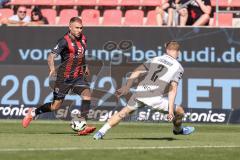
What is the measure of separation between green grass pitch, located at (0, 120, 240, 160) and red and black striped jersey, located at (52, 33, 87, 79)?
47.7 inches

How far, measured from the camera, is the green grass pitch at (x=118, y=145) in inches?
441

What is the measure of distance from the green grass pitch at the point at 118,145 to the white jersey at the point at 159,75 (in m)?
0.85

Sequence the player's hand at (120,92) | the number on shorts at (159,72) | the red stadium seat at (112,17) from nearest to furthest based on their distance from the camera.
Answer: the number on shorts at (159,72) < the player's hand at (120,92) < the red stadium seat at (112,17)

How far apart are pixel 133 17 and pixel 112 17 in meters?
0.61

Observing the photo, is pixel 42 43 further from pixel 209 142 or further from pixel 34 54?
pixel 209 142

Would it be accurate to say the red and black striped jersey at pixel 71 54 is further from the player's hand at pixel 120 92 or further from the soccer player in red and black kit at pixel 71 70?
the player's hand at pixel 120 92

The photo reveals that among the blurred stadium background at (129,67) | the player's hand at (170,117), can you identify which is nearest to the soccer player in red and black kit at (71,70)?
the player's hand at (170,117)

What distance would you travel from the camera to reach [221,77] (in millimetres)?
20578

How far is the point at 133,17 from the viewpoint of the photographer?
23438 millimetres

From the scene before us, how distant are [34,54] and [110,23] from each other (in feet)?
9.54

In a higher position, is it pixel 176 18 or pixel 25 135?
pixel 176 18

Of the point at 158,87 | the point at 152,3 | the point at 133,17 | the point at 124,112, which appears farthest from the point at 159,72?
the point at 152,3

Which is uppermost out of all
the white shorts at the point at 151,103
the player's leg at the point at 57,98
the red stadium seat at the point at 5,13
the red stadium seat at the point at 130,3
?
the red stadium seat at the point at 130,3

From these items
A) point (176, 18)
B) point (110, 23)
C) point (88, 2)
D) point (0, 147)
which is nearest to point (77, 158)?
point (0, 147)
